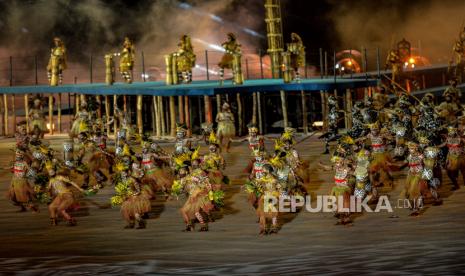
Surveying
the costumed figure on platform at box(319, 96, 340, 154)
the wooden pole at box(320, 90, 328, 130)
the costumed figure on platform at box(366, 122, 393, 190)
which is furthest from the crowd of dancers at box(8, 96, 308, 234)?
the wooden pole at box(320, 90, 328, 130)

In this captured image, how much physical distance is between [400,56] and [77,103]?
11.2m

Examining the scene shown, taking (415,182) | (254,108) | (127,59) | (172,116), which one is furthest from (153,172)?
(127,59)

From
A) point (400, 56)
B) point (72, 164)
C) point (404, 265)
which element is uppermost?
point (400, 56)

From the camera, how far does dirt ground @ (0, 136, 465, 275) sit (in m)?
19.2

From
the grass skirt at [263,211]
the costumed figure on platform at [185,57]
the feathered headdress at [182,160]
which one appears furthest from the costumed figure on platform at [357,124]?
the costumed figure on platform at [185,57]

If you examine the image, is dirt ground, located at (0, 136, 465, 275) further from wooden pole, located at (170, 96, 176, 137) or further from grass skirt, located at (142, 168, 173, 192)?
wooden pole, located at (170, 96, 176, 137)

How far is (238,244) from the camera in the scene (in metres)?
21.0

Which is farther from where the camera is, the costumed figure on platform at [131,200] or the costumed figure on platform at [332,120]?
the costumed figure on platform at [332,120]

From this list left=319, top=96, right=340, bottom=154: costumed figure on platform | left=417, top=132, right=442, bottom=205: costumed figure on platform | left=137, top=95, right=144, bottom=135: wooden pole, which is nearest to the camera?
left=417, top=132, right=442, bottom=205: costumed figure on platform

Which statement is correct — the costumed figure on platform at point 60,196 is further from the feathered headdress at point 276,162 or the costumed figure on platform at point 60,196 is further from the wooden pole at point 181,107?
the wooden pole at point 181,107

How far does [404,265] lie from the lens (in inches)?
742

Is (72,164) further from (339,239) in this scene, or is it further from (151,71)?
(151,71)

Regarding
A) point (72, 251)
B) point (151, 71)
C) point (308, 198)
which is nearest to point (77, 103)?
point (151, 71)

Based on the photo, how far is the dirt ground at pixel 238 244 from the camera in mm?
19172
